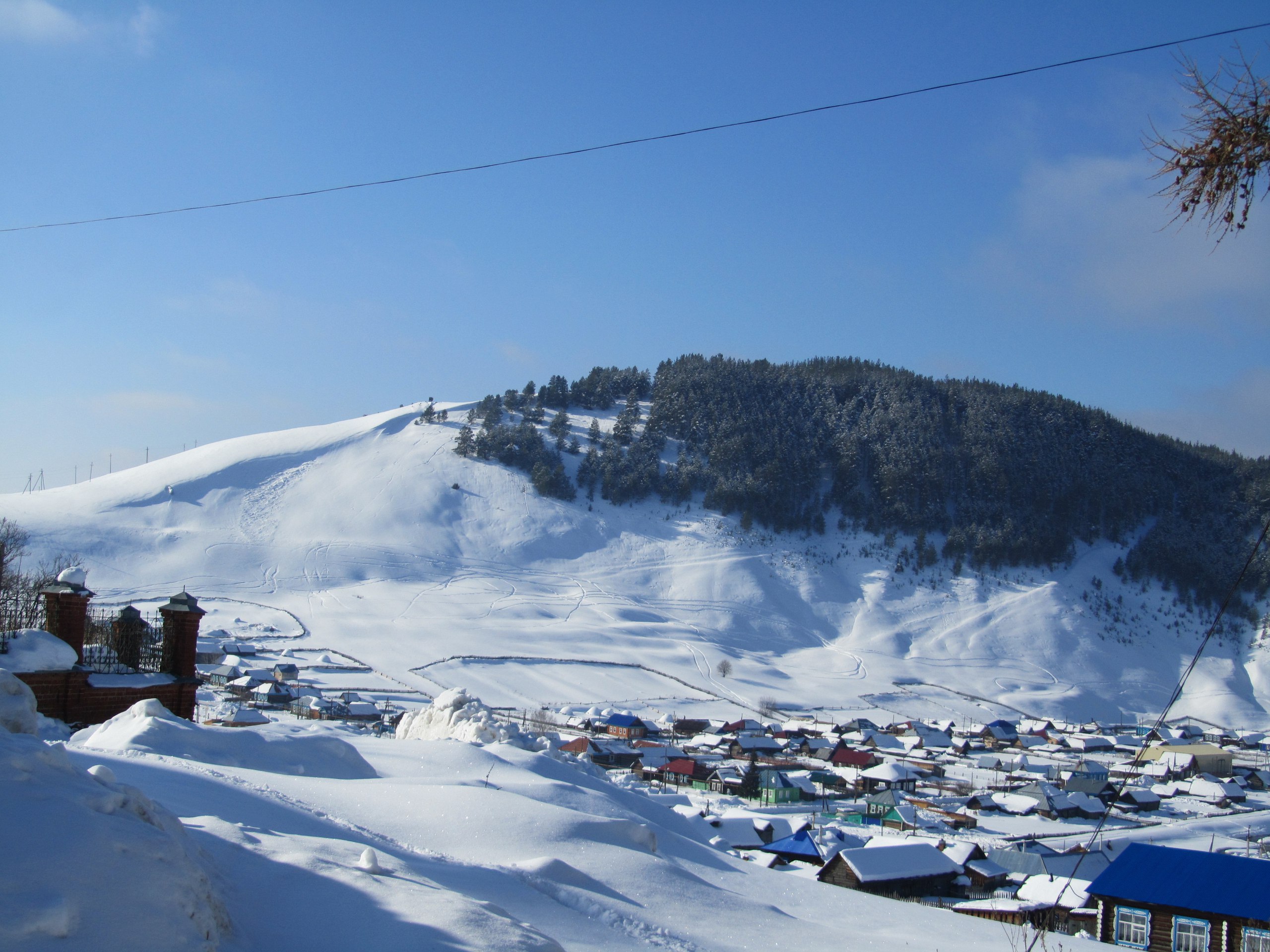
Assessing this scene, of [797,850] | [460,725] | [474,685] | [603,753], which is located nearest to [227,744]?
[460,725]

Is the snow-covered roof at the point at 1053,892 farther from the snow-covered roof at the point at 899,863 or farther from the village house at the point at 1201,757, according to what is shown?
the village house at the point at 1201,757

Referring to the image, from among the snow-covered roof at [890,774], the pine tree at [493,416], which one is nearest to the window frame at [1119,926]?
the snow-covered roof at [890,774]

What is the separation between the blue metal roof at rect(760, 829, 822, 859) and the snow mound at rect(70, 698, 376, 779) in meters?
13.2

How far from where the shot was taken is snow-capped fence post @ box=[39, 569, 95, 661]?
1423cm

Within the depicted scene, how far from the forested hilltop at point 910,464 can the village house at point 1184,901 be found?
8336cm

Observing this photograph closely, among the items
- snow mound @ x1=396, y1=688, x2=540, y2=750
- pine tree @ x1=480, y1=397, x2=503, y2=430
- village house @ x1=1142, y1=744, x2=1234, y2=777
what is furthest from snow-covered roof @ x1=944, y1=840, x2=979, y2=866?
pine tree @ x1=480, y1=397, x2=503, y2=430

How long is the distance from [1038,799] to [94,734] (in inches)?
1465

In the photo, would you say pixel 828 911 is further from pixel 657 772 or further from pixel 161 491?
pixel 161 491

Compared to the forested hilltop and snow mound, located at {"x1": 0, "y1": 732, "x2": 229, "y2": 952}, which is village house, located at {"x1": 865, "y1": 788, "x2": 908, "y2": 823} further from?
the forested hilltop

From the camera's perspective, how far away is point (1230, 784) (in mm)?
45156

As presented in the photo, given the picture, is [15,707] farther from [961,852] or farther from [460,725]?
[961,852]

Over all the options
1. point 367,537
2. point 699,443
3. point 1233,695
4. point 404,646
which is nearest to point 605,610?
point 404,646

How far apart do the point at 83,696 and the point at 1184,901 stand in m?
17.0

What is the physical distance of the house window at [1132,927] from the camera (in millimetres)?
14664
